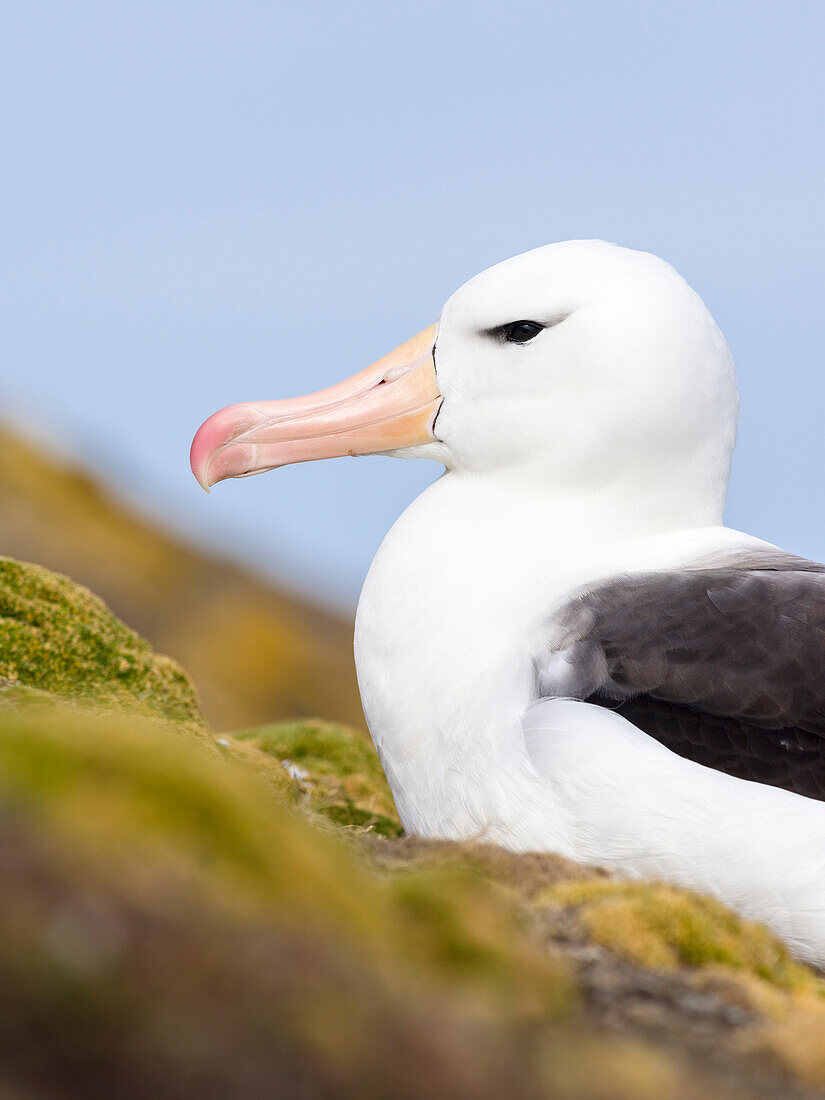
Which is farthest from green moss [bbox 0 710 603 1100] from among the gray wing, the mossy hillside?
the gray wing

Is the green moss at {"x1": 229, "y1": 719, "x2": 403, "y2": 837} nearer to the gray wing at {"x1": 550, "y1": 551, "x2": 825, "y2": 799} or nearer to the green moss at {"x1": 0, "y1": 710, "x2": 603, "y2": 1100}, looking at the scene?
the gray wing at {"x1": 550, "y1": 551, "x2": 825, "y2": 799}

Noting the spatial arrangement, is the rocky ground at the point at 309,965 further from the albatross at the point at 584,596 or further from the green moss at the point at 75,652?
the green moss at the point at 75,652

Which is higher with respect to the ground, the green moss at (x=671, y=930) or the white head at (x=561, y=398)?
the white head at (x=561, y=398)

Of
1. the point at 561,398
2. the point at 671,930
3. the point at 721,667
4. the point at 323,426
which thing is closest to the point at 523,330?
the point at 561,398

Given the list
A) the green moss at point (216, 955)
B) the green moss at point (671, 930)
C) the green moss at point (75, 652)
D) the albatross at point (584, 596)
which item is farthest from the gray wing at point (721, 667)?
the green moss at point (216, 955)

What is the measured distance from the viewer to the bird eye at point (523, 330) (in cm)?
562

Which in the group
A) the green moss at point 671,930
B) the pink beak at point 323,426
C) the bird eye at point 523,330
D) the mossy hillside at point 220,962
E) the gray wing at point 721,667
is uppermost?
the bird eye at point 523,330

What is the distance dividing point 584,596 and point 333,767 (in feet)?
8.81

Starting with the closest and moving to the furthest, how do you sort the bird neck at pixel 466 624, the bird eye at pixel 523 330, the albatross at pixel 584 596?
the albatross at pixel 584 596 → the bird neck at pixel 466 624 → the bird eye at pixel 523 330

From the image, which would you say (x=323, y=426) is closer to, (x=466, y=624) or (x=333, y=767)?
(x=466, y=624)

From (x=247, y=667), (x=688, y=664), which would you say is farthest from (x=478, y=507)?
(x=247, y=667)

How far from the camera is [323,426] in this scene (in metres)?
5.95

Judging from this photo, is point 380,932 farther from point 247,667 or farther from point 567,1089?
point 247,667

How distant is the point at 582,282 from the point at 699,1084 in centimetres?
411
